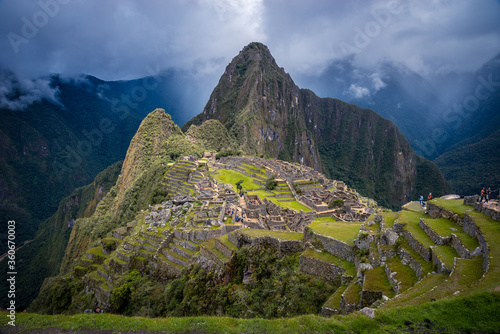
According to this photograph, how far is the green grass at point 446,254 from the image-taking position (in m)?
6.77

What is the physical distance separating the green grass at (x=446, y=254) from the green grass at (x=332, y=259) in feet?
9.21

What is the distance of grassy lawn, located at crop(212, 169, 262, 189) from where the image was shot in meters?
49.8

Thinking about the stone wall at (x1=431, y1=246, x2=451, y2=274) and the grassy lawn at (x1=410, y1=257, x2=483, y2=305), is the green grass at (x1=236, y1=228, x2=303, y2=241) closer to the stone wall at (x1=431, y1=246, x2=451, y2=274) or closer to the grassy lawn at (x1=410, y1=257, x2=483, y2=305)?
the stone wall at (x1=431, y1=246, x2=451, y2=274)

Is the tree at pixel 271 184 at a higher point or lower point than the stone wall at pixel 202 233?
higher

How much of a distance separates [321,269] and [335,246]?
3.73ft

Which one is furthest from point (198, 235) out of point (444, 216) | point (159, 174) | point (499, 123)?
point (499, 123)

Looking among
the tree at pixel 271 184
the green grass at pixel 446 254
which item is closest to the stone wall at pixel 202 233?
the green grass at pixel 446 254

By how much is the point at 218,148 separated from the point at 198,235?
3753 inches

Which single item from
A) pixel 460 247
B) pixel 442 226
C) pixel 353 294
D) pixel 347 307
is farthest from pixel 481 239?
pixel 347 307

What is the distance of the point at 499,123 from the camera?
168875 mm

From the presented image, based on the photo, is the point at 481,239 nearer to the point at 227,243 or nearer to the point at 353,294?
the point at 353,294

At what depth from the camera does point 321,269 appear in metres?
10.1

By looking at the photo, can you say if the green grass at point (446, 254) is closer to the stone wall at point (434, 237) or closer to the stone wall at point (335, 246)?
the stone wall at point (434, 237)

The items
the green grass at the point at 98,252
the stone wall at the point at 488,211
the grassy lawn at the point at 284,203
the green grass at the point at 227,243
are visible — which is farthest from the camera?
the grassy lawn at the point at 284,203
